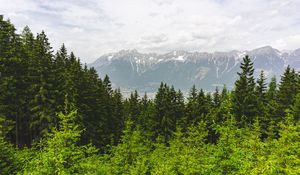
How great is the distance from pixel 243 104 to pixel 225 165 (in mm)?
A: 32261

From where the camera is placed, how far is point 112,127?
5184 centimetres

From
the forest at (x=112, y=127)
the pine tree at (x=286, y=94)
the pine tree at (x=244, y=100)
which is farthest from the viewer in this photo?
the pine tree at (x=244, y=100)

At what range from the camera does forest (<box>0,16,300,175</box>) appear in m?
13.6

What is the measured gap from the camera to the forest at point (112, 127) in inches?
537

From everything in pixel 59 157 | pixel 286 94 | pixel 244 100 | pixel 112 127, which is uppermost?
pixel 286 94

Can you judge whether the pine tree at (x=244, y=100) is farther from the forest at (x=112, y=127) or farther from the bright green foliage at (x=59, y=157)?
the bright green foliage at (x=59, y=157)

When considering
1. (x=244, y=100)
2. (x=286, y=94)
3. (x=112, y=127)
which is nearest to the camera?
(x=244, y=100)

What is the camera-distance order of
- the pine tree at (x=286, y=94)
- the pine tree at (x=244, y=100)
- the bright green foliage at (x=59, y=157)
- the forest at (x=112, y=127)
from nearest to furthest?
the bright green foliage at (x=59, y=157) < the forest at (x=112, y=127) < the pine tree at (x=286, y=94) < the pine tree at (x=244, y=100)

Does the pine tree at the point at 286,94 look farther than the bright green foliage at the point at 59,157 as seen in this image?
Yes

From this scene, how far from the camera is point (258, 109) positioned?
47.0 meters

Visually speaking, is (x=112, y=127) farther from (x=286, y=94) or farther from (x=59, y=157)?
(x=59, y=157)

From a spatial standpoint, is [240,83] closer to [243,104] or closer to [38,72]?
[243,104]

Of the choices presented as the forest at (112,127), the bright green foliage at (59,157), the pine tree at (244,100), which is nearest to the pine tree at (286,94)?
the forest at (112,127)

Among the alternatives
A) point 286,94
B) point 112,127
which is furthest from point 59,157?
point 286,94
